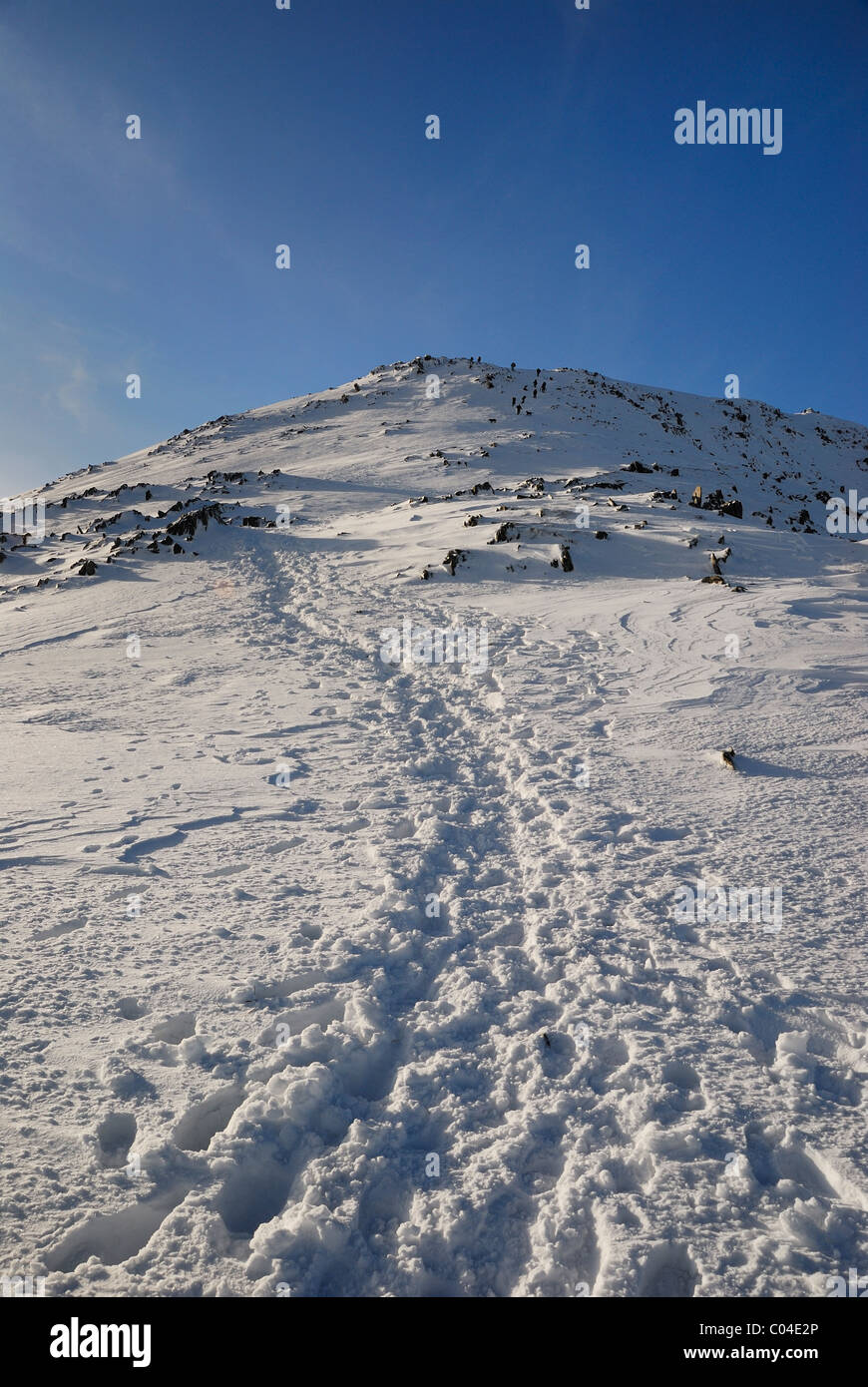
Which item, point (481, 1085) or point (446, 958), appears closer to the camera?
point (481, 1085)

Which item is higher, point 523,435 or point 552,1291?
point 523,435

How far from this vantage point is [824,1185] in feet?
10.2

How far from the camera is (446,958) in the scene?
476 centimetres

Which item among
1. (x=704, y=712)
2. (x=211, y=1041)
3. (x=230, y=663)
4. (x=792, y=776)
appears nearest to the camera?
(x=211, y=1041)

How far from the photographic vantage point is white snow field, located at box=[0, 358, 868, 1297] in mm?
3002

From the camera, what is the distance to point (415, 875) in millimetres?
5695

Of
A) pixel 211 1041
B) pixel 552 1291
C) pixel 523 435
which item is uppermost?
pixel 523 435

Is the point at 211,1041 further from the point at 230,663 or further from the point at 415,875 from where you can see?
the point at 230,663

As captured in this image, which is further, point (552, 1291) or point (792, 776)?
point (792, 776)

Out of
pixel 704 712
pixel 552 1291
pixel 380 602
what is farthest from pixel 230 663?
pixel 552 1291

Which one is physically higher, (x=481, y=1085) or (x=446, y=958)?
(x=446, y=958)

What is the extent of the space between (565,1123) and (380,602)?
43.8 feet

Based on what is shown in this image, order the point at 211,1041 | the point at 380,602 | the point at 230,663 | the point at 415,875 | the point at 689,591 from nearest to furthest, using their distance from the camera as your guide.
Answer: the point at 211,1041 < the point at 415,875 < the point at 230,663 < the point at 689,591 < the point at 380,602

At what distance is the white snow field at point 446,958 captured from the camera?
118 inches
